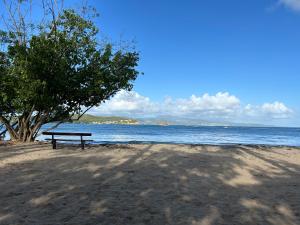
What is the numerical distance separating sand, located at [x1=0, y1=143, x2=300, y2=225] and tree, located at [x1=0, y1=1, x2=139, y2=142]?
5.08 meters

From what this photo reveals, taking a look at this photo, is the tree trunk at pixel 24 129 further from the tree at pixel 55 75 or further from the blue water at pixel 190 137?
the blue water at pixel 190 137

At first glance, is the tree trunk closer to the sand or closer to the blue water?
the blue water

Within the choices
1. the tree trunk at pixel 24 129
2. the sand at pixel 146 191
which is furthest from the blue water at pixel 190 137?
the sand at pixel 146 191

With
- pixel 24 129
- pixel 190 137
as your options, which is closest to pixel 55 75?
pixel 24 129

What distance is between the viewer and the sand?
6250mm

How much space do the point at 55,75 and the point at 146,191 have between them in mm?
10498

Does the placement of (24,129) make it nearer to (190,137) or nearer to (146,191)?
(146,191)

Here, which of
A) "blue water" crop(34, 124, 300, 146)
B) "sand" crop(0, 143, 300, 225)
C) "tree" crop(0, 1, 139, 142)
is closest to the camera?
"sand" crop(0, 143, 300, 225)

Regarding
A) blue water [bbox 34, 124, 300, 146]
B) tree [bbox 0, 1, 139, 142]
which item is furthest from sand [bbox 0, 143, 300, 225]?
blue water [bbox 34, 124, 300, 146]

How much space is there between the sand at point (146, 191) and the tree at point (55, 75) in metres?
5.08

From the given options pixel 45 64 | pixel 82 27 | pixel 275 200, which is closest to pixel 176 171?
pixel 275 200

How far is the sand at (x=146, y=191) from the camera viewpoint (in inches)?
246

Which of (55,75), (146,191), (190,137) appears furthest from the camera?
(190,137)

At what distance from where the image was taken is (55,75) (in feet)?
55.6
